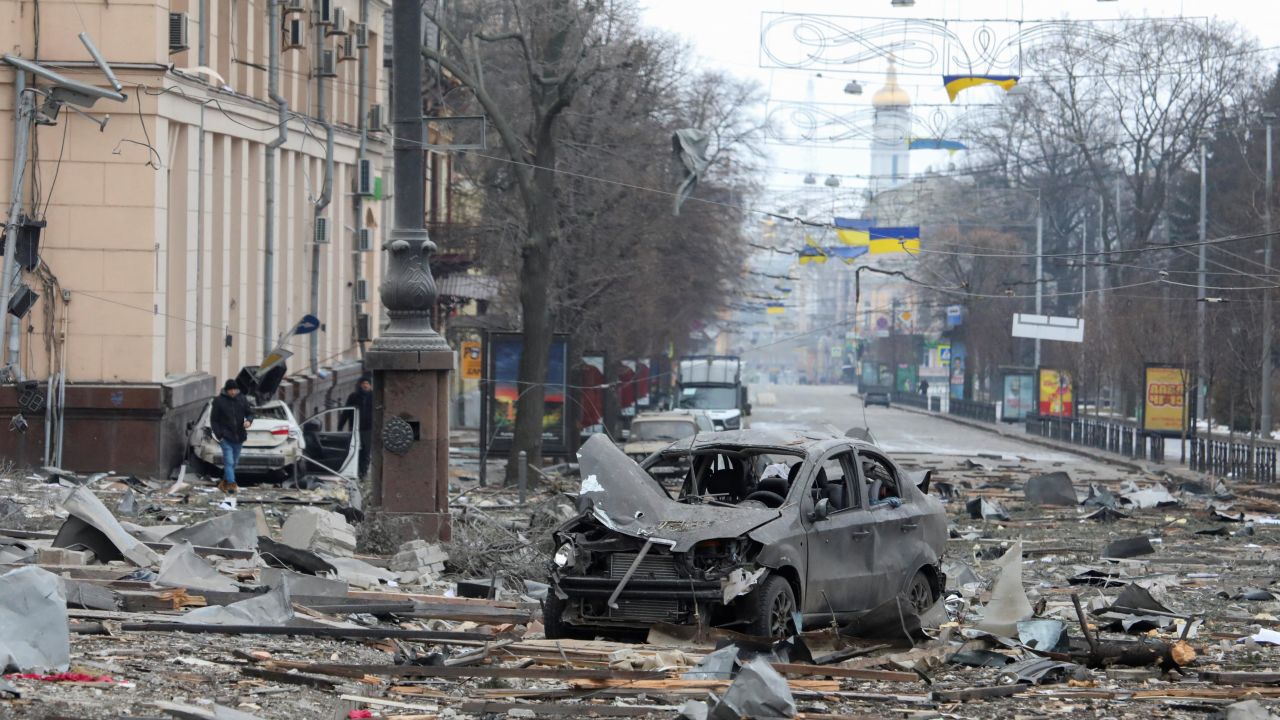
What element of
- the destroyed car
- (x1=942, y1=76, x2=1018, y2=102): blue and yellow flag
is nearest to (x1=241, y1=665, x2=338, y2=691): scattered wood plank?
(x1=942, y1=76, x2=1018, y2=102): blue and yellow flag

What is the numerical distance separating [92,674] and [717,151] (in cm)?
4777

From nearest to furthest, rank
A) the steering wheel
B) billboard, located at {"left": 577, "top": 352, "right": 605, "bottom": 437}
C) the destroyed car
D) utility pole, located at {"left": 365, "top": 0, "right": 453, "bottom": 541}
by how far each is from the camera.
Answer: the steering wheel
utility pole, located at {"left": 365, "top": 0, "right": 453, "bottom": 541}
the destroyed car
billboard, located at {"left": 577, "top": 352, "right": 605, "bottom": 437}

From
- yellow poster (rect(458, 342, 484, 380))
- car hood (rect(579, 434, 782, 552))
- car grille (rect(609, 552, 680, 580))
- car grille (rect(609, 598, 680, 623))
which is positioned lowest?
car grille (rect(609, 598, 680, 623))

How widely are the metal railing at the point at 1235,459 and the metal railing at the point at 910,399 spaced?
5399cm

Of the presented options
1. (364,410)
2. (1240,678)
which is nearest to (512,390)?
(364,410)

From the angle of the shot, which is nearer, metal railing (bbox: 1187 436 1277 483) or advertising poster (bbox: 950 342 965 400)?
metal railing (bbox: 1187 436 1277 483)

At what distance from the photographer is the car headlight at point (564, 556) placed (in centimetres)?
1083

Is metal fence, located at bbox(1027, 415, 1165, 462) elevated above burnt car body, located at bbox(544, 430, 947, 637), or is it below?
below

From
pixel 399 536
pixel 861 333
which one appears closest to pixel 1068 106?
pixel 399 536

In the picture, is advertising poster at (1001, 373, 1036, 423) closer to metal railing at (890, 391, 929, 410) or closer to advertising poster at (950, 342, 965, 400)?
advertising poster at (950, 342, 965, 400)

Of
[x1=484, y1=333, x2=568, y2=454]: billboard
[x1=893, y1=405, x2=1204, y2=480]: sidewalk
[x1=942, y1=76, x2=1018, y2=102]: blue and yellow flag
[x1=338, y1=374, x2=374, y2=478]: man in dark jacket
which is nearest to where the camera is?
[x1=942, y1=76, x2=1018, y2=102]: blue and yellow flag

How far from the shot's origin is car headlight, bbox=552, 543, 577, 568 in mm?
10828

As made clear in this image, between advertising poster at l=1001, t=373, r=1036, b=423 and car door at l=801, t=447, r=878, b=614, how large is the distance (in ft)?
178

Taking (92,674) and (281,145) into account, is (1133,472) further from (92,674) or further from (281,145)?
(92,674)
